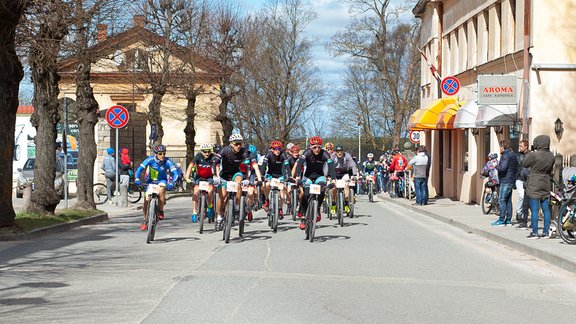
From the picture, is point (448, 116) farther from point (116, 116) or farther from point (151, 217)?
point (151, 217)

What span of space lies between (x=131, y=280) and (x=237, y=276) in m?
→ 1.25

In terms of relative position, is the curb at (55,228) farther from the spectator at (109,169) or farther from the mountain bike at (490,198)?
the mountain bike at (490,198)

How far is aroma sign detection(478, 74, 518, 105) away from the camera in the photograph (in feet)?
79.6

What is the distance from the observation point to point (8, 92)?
1764cm

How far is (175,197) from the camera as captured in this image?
133 ft

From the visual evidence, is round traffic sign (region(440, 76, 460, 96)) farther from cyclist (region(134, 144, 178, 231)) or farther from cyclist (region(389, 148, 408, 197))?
cyclist (region(134, 144, 178, 231))

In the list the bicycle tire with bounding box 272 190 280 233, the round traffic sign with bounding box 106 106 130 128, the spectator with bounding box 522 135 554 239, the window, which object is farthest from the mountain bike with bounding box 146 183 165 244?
the window

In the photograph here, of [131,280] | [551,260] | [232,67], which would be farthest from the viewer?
[232,67]

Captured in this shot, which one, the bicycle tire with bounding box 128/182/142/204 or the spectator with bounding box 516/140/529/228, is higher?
the spectator with bounding box 516/140/529/228

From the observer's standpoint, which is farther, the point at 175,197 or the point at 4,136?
the point at 175,197

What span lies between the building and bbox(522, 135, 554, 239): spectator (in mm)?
7492

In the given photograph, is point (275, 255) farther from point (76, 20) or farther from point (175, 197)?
point (175, 197)

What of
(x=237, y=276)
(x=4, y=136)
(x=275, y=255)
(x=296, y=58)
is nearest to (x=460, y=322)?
(x=237, y=276)

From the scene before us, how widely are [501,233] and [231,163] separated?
5351 millimetres
